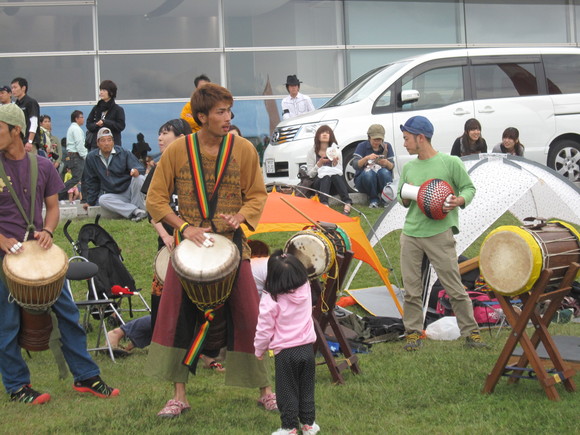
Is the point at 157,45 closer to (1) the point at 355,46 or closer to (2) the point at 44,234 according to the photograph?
(1) the point at 355,46

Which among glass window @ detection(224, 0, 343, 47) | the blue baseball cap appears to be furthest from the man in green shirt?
glass window @ detection(224, 0, 343, 47)

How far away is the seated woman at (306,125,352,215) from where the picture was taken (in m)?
13.4

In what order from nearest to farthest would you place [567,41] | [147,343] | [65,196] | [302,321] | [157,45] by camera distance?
[302,321] < [147,343] < [65,196] < [157,45] < [567,41]

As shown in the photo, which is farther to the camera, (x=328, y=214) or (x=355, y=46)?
(x=355, y=46)

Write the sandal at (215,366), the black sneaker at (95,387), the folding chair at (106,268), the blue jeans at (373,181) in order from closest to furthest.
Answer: the black sneaker at (95,387)
the sandal at (215,366)
the folding chair at (106,268)
the blue jeans at (373,181)

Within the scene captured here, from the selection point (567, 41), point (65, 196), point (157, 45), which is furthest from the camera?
point (567, 41)

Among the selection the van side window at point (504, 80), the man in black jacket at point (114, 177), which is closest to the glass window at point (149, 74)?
the man in black jacket at point (114, 177)

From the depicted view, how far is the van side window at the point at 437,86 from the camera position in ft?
48.1

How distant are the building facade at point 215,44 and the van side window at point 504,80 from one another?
14.9 feet

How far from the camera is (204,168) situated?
5699 mm

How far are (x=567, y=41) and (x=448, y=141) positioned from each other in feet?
23.4

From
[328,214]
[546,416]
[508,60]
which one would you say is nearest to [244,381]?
[546,416]

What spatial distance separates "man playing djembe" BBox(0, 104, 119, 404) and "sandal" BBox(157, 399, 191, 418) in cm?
76

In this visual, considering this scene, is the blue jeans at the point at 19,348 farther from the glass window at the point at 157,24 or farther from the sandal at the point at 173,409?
the glass window at the point at 157,24
